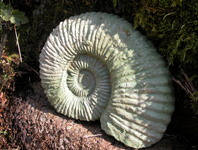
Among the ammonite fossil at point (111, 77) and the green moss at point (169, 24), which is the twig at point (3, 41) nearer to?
the ammonite fossil at point (111, 77)

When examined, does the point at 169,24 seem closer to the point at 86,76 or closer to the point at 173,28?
the point at 173,28

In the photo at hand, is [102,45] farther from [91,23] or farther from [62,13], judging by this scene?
[62,13]

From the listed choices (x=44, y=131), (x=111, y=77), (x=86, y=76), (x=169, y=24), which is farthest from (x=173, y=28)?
(x=44, y=131)

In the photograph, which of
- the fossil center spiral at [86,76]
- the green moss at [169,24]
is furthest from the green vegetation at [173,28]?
the fossil center spiral at [86,76]

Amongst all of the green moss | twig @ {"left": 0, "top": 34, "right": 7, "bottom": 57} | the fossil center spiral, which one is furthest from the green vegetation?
twig @ {"left": 0, "top": 34, "right": 7, "bottom": 57}

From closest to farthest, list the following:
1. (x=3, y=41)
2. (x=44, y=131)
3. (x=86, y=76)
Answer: (x=86, y=76)
(x=44, y=131)
(x=3, y=41)

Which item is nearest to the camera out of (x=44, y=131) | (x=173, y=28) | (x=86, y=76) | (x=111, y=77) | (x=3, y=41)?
(x=173, y=28)

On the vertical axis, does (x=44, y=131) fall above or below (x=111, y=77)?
below

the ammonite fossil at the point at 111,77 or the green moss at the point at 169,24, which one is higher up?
the green moss at the point at 169,24
